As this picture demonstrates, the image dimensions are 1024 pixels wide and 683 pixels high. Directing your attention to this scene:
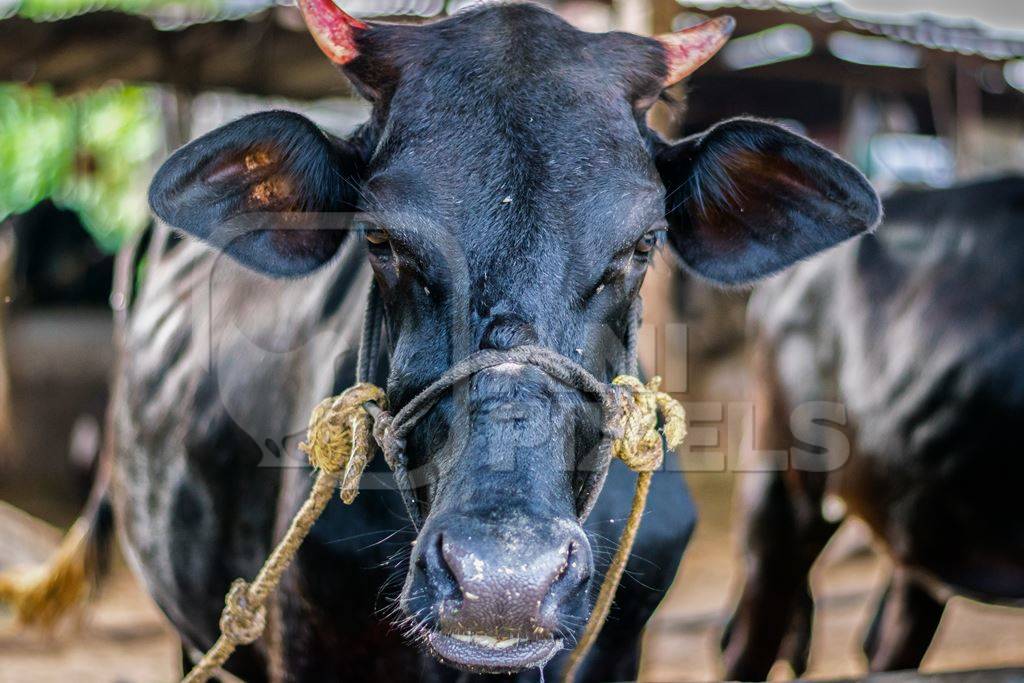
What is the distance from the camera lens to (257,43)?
6012 mm

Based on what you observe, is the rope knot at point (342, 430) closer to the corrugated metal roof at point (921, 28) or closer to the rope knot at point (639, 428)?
the rope knot at point (639, 428)

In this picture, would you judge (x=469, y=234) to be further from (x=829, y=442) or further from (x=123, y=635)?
(x=123, y=635)

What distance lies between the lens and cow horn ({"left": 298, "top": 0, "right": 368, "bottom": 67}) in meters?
2.11

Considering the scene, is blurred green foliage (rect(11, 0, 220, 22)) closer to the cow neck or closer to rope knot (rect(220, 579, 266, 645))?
rope knot (rect(220, 579, 266, 645))

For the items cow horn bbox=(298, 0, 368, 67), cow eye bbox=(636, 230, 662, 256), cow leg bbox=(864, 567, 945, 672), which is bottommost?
cow leg bbox=(864, 567, 945, 672)

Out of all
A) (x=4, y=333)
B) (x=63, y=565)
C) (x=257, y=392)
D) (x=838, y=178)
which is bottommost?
(x=4, y=333)

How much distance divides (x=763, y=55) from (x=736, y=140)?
19.3 feet

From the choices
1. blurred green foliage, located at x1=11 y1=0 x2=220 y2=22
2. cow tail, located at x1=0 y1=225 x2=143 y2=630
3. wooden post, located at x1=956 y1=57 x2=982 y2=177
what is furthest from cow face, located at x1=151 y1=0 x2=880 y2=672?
wooden post, located at x1=956 y1=57 x2=982 y2=177

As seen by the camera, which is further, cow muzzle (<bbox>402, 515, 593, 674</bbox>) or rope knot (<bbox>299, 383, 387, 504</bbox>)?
rope knot (<bbox>299, 383, 387, 504</bbox>)

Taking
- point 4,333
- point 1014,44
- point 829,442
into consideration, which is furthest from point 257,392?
point 4,333

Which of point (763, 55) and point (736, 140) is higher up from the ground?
point (736, 140)

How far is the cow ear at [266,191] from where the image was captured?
2.13 meters

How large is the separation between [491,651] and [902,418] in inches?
113

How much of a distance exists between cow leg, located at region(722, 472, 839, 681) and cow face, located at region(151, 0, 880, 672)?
2519 mm
